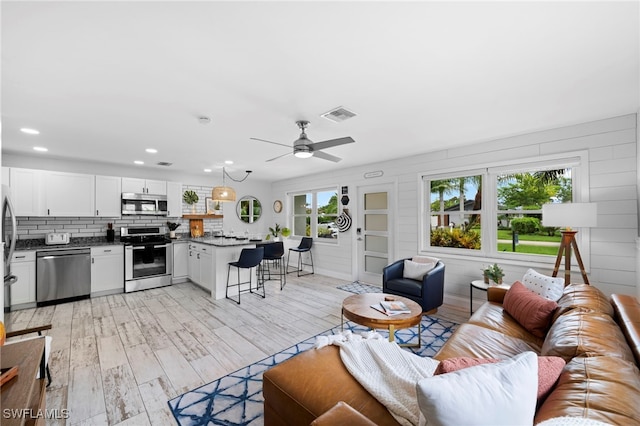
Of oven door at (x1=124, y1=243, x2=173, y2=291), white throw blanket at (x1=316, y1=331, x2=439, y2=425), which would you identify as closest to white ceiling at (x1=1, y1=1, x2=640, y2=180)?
white throw blanket at (x1=316, y1=331, x2=439, y2=425)

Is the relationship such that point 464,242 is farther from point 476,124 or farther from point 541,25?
point 541,25

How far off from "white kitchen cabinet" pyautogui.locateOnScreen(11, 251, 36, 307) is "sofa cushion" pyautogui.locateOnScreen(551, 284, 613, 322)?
6.50 metres

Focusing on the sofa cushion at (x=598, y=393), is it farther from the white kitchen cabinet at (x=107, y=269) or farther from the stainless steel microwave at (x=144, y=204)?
the stainless steel microwave at (x=144, y=204)

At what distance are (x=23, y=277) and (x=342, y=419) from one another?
17.7ft

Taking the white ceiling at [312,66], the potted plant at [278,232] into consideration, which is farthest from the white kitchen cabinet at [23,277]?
the potted plant at [278,232]

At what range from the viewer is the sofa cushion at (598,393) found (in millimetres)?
817

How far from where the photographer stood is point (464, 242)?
166 inches

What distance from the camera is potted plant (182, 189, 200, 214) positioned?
6137mm

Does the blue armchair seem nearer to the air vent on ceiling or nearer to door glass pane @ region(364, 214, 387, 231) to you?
door glass pane @ region(364, 214, 387, 231)

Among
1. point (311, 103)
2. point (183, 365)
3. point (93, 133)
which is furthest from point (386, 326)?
point (93, 133)

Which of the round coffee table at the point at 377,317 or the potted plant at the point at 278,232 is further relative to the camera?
the potted plant at the point at 278,232

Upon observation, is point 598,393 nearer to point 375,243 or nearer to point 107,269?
point 375,243

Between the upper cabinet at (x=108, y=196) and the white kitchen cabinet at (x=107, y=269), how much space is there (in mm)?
685

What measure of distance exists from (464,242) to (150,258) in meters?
5.64
